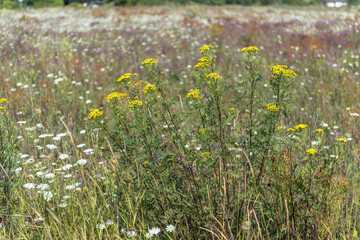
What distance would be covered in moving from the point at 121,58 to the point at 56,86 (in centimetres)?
224

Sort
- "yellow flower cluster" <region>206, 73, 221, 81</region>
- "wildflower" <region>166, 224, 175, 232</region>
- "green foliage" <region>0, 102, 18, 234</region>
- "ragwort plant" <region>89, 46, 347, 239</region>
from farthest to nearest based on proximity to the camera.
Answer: "green foliage" <region>0, 102, 18, 234</region> → "wildflower" <region>166, 224, 175, 232</region> → "ragwort plant" <region>89, 46, 347, 239</region> → "yellow flower cluster" <region>206, 73, 221, 81</region>

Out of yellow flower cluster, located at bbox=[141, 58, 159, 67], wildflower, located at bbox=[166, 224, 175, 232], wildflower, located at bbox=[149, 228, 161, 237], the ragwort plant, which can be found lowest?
wildflower, located at bbox=[149, 228, 161, 237]

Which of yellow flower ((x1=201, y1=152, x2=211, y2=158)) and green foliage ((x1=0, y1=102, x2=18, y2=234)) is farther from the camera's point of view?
green foliage ((x1=0, y1=102, x2=18, y2=234))

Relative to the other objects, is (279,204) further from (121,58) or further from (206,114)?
(121,58)

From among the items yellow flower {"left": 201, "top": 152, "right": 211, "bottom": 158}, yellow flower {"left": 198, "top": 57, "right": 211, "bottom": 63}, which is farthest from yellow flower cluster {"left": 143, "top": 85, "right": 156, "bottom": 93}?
yellow flower {"left": 201, "top": 152, "right": 211, "bottom": 158}

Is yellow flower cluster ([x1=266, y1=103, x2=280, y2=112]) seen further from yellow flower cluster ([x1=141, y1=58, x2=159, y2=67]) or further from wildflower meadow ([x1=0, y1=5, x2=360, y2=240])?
yellow flower cluster ([x1=141, y1=58, x2=159, y2=67])

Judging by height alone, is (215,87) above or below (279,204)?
above

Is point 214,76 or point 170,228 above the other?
point 214,76

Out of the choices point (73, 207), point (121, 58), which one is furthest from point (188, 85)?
point (73, 207)

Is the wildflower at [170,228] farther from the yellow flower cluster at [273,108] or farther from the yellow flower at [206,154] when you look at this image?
the yellow flower cluster at [273,108]

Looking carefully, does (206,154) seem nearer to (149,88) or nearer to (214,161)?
(214,161)

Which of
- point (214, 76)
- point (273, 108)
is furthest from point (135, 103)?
point (273, 108)

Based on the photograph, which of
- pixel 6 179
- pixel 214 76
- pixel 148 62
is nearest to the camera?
pixel 214 76

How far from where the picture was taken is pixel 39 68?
20.5 feet
